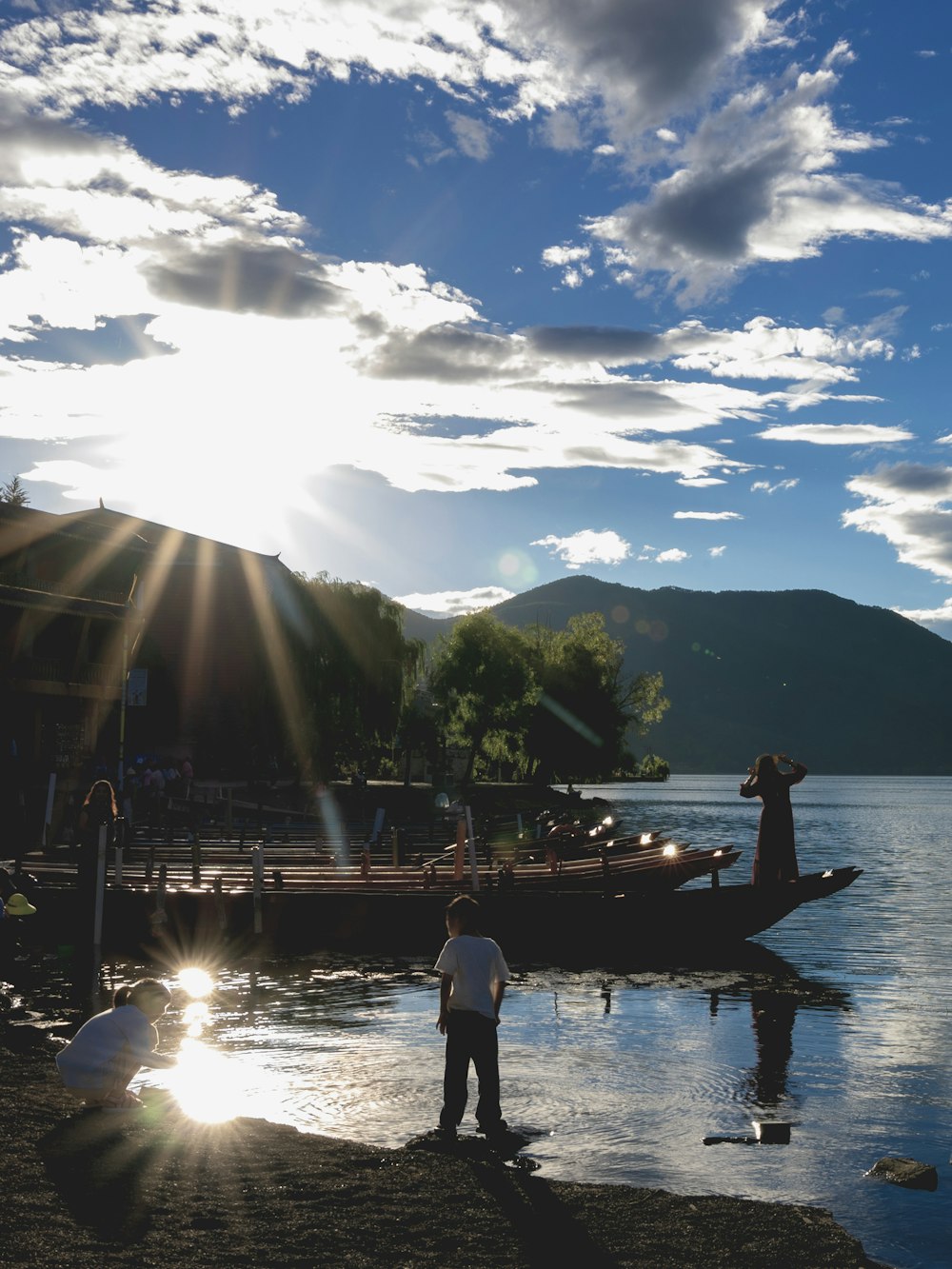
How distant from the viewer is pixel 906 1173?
39.0 feet

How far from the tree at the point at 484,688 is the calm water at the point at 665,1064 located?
59449 millimetres

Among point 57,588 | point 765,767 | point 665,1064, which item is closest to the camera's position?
point 665,1064

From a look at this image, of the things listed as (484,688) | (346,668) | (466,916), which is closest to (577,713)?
(484,688)

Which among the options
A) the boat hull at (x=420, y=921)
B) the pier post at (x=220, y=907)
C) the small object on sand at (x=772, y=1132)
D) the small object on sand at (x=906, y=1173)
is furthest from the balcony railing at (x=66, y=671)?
the small object on sand at (x=906, y=1173)

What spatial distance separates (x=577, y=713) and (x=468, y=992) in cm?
8528

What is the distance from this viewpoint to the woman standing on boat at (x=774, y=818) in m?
22.3

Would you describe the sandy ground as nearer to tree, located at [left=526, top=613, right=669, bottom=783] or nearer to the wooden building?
the wooden building

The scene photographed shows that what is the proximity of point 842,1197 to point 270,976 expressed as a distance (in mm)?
14396

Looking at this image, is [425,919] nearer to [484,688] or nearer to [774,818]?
[774,818]

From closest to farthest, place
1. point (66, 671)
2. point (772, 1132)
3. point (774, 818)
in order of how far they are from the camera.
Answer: point (772, 1132)
point (774, 818)
point (66, 671)

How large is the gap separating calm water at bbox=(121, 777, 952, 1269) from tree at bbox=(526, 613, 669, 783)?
65.8 m

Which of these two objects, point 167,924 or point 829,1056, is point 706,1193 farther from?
point 167,924

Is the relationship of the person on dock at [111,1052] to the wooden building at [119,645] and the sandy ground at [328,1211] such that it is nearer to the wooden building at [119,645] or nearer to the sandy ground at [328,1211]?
the sandy ground at [328,1211]

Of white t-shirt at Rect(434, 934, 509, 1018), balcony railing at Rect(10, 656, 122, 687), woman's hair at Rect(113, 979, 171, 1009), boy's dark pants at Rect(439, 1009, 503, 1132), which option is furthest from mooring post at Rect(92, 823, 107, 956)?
balcony railing at Rect(10, 656, 122, 687)
